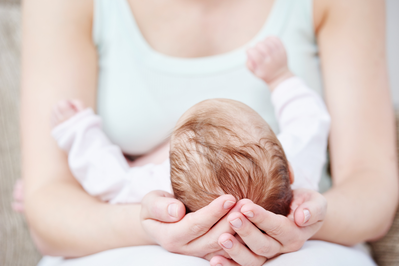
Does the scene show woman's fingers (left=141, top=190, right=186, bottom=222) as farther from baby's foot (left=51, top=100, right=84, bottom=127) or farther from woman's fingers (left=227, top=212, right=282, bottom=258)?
baby's foot (left=51, top=100, right=84, bottom=127)

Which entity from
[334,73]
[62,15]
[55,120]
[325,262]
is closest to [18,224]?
[55,120]

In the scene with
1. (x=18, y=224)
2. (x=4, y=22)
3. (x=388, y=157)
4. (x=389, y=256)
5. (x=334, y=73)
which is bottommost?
(x=18, y=224)

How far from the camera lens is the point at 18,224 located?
1192 mm

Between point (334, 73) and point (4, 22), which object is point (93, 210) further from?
point (4, 22)

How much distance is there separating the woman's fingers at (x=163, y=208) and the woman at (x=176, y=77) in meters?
0.20

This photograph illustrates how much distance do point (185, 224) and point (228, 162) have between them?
13 cm

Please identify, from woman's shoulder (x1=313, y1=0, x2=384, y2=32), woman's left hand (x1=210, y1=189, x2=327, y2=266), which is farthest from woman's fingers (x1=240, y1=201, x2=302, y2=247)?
woman's shoulder (x1=313, y1=0, x2=384, y2=32)

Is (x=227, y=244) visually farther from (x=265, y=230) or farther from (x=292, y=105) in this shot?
(x=292, y=105)

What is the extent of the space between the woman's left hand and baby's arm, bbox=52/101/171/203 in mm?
304

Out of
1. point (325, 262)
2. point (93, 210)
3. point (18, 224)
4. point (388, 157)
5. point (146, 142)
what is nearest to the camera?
point (325, 262)

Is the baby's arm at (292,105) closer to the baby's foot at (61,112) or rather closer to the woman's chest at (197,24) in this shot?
the woman's chest at (197,24)

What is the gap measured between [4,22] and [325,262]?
1.39 meters

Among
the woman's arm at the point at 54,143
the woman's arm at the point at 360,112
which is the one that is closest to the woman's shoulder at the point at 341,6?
the woman's arm at the point at 360,112

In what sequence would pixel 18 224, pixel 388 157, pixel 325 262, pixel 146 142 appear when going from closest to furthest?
pixel 325 262 → pixel 388 157 → pixel 146 142 → pixel 18 224
